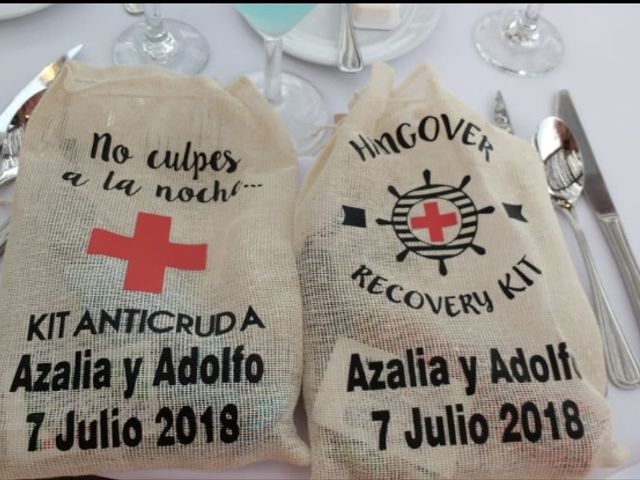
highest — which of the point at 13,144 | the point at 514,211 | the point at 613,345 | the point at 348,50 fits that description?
the point at 348,50

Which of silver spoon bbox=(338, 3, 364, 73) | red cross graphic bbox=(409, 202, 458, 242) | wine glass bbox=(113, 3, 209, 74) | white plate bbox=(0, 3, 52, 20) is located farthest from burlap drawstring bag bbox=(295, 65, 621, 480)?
white plate bbox=(0, 3, 52, 20)

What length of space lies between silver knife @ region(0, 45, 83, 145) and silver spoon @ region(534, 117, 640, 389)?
1.52ft

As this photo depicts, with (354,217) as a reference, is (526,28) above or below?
above

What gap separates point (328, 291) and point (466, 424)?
13 cm

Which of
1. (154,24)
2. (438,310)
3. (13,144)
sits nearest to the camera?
(438,310)

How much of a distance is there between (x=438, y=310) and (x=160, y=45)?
0.42 meters

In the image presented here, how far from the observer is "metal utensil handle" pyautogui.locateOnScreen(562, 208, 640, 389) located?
45 centimetres

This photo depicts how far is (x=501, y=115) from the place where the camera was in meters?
0.61

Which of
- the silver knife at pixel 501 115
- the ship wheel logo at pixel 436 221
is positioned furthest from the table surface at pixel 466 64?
the ship wheel logo at pixel 436 221

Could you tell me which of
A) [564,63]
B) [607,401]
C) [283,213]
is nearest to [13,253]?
[283,213]

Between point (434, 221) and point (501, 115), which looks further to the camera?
point (501, 115)

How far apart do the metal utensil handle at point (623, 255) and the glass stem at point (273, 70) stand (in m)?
0.32

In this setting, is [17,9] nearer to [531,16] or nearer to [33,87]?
[33,87]

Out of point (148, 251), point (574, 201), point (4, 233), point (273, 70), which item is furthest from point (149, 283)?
point (574, 201)
